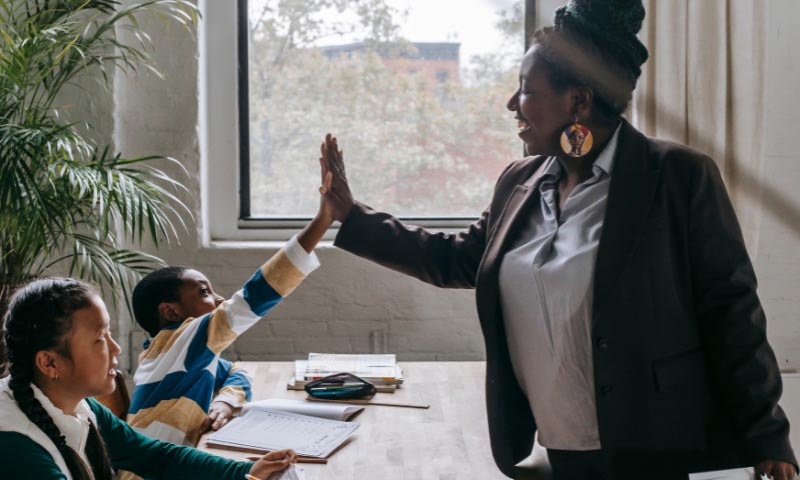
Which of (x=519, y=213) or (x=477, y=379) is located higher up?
(x=519, y=213)

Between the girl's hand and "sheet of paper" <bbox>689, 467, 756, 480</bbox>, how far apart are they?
723 millimetres

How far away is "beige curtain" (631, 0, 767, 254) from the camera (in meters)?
2.86

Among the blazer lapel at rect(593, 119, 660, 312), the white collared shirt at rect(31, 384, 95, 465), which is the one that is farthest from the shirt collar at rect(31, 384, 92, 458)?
the blazer lapel at rect(593, 119, 660, 312)

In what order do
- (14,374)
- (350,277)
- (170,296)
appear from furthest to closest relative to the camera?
(350,277), (170,296), (14,374)

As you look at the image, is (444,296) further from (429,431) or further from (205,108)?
(429,431)

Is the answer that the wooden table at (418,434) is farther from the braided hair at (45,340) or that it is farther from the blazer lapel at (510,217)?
the blazer lapel at (510,217)

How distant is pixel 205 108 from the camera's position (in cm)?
342

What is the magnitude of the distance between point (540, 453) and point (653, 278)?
526 mm

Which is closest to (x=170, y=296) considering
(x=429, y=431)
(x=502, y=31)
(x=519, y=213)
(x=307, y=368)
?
(x=307, y=368)

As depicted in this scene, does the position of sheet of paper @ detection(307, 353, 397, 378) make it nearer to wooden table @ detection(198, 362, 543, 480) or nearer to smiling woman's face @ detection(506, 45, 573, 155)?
Result: wooden table @ detection(198, 362, 543, 480)

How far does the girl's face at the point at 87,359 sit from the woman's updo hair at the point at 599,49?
0.99 meters

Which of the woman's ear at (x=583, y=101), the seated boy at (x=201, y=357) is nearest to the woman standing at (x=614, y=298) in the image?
the woman's ear at (x=583, y=101)

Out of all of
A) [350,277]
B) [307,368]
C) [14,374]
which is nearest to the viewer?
[14,374]

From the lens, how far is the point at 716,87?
2910 mm
